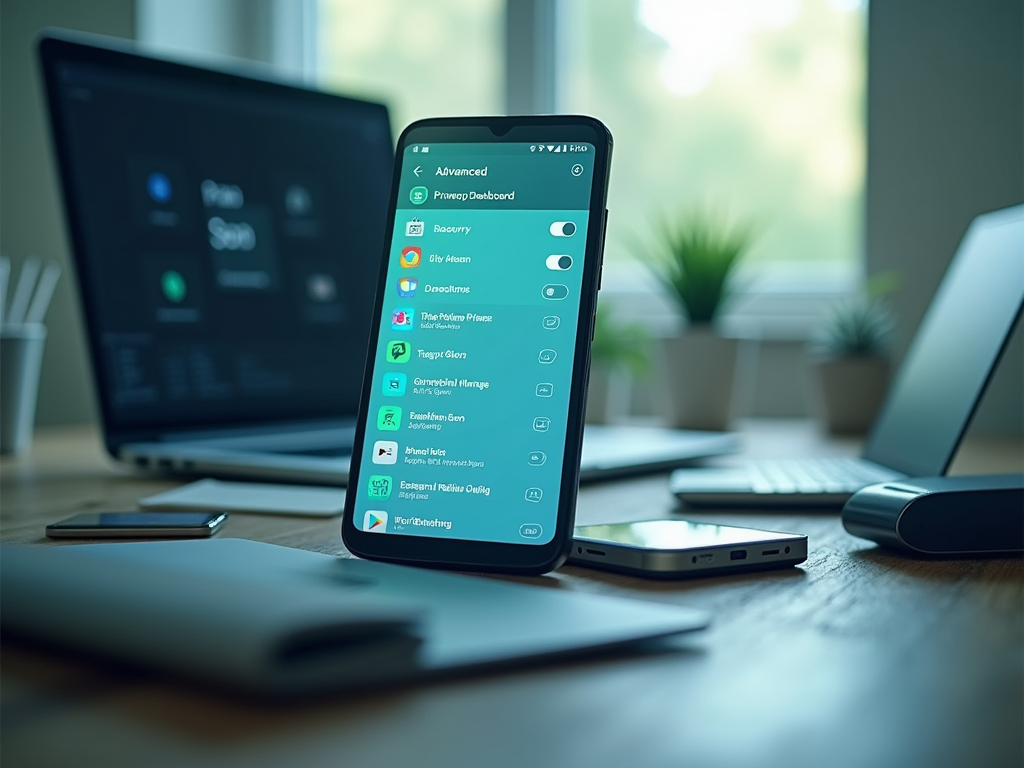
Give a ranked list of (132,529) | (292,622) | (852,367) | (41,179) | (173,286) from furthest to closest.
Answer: (41,179)
(852,367)
(173,286)
(132,529)
(292,622)

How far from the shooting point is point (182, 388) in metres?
1.16

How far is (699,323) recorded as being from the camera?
1.60 meters

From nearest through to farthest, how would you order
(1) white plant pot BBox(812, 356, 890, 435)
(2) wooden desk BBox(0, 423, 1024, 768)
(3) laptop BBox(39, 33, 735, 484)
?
(2) wooden desk BBox(0, 423, 1024, 768) < (3) laptop BBox(39, 33, 735, 484) < (1) white plant pot BBox(812, 356, 890, 435)

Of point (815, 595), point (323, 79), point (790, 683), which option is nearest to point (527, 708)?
point (790, 683)

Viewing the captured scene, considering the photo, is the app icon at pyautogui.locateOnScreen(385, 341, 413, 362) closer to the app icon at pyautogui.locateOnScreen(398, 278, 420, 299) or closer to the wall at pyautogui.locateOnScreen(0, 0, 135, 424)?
the app icon at pyautogui.locateOnScreen(398, 278, 420, 299)

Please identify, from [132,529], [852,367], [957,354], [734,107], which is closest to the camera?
[132,529]

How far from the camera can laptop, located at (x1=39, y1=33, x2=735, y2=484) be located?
1.10 meters

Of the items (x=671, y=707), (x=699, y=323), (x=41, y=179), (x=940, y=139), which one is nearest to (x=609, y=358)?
(x=699, y=323)

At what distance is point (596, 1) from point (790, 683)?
1.78 meters

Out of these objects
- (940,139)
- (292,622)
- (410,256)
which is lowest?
(292,622)

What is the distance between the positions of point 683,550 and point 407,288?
0.74 ft

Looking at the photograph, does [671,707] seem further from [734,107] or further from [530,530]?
[734,107]

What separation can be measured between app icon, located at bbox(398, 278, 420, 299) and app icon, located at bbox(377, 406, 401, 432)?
7 centimetres

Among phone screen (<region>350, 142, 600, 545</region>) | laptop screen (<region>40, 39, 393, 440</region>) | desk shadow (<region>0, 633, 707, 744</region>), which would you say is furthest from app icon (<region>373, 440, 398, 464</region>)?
laptop screen (<region>40, 39, 393, 440</region>)
